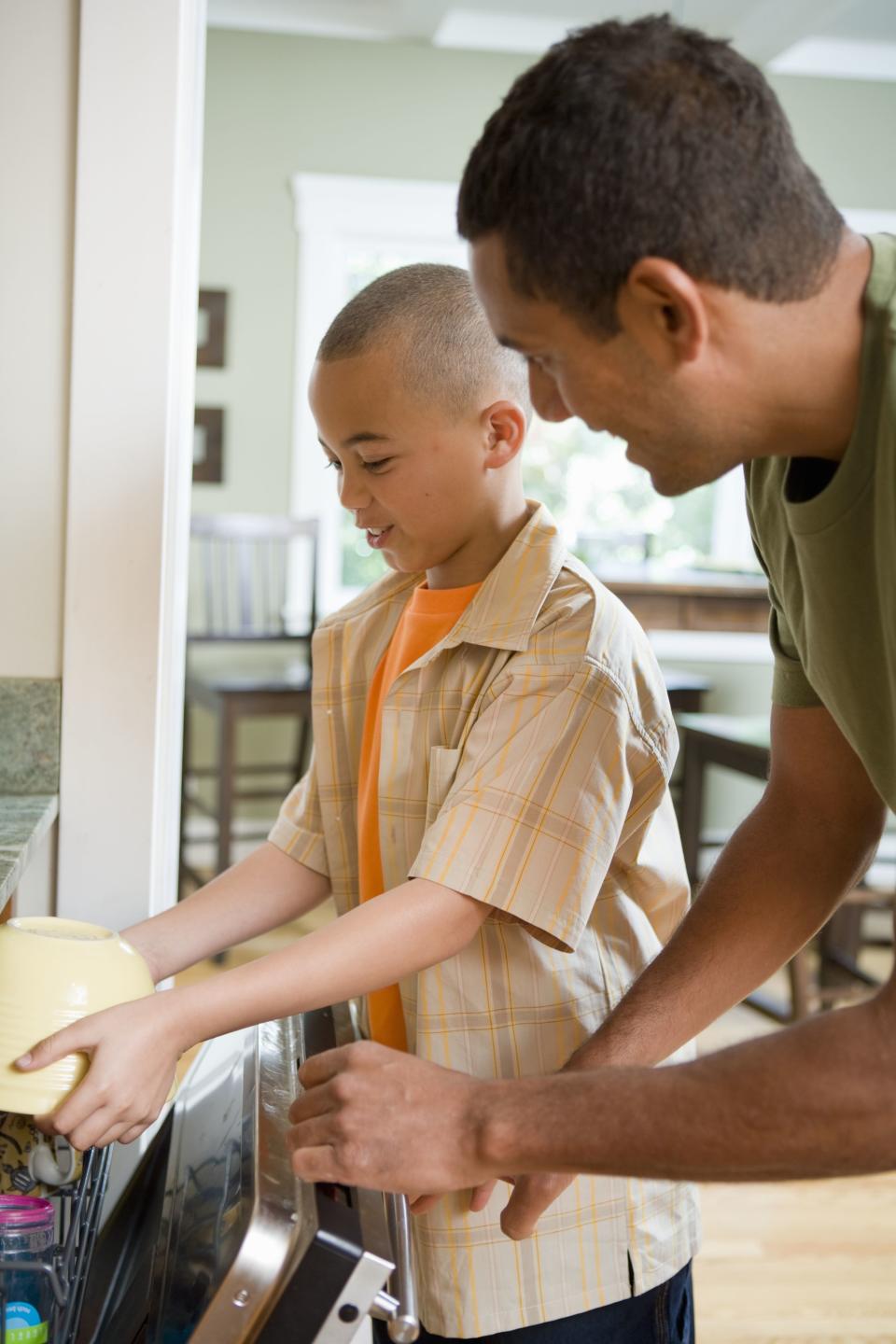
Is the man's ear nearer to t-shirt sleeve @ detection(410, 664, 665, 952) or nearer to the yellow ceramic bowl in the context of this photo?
t-shirt sleeve @ detection(410, 664, 665, 952)

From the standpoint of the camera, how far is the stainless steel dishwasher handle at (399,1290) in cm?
64

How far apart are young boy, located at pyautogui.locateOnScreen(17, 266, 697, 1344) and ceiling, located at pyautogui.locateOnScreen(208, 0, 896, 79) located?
3.82 metres

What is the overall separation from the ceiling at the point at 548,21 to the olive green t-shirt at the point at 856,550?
405 cm

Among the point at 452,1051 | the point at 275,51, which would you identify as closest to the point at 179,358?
the point at 452,1051

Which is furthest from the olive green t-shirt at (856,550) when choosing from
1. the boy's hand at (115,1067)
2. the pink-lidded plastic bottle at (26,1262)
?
the pink-lidded plastic bottle at (26,1262)

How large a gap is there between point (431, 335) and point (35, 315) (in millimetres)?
404

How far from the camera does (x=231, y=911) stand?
1.10 metres

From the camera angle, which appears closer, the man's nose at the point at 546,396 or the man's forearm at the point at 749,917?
the man's nose at the point at 546,396

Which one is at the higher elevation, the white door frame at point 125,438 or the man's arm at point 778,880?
the white door frame at point 125,438

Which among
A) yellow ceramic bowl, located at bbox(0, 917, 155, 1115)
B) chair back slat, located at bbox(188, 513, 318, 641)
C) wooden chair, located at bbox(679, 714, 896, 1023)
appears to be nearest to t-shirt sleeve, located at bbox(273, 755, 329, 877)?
yellow ceramic bowl, located at bbox(0, 917, 155, 1115)

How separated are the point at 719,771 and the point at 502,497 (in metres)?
3.57

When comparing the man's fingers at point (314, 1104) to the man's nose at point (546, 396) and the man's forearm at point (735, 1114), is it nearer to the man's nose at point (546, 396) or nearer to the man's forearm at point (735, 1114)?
the man's forearm at point (735, 1114)

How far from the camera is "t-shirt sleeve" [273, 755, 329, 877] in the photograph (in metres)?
1.15

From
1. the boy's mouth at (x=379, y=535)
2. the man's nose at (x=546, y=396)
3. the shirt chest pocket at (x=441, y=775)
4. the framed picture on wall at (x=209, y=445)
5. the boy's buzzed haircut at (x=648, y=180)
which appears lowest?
the shirt chest pocket at (x=441, y=775)
